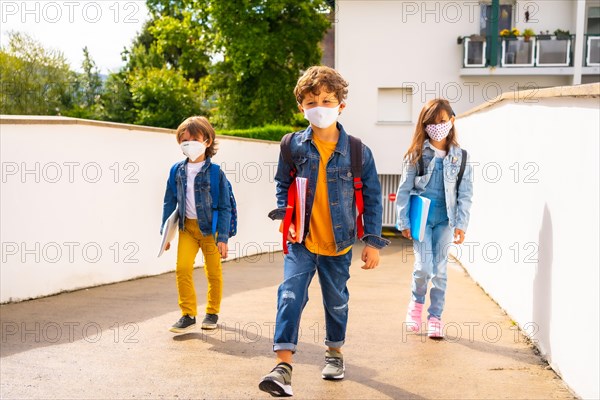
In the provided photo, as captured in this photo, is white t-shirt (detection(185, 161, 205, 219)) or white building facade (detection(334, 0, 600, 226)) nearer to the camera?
white t-shirt (detection(185, 161, 205, 219))

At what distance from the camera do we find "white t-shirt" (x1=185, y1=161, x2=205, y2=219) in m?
6.05

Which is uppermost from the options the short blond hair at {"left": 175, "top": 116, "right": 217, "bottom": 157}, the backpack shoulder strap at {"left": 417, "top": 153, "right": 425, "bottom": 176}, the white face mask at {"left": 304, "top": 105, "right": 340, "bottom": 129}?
the white face mask at {"left": 304, "top": 105, "right": 340, "bottom": 129}

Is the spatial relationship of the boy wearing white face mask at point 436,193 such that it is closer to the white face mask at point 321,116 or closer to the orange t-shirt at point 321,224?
the orange t-shirt at point 321,224

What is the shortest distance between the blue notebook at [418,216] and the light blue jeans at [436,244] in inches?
5.1

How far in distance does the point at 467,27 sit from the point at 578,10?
336cm

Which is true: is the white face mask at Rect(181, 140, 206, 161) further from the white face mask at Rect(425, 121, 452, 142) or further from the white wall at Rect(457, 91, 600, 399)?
the white wall at Rect(457, 91, 600, 399)

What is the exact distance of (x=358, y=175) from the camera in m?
4.49

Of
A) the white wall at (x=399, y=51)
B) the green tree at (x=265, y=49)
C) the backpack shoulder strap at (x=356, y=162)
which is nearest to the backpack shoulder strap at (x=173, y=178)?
the backpack shoulder strap at (x=356, y=162)

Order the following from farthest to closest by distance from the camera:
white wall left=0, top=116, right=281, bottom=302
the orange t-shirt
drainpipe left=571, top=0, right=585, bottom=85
→ drainpipe left=571, top=0, right=585, bottom=85 < white wall left=0, top=116, right=281, bottom=302 < the orange t-shirt

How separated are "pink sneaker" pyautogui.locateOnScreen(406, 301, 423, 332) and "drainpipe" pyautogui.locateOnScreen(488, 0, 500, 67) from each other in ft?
60.6

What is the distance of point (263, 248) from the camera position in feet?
44.9

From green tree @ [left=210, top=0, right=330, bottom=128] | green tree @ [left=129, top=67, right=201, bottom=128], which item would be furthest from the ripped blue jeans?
green tree @ [left=129, top=67, right=201, bottom=128]

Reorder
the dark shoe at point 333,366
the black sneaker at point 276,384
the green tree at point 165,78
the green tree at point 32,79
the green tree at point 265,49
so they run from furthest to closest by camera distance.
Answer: the green tree at point 32,79, the green tree at point 165,78, the green tree at point 265,49, the dark shoe at point 333,366, the black sneaker at point 276,384

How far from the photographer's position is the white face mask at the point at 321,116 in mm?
4402
